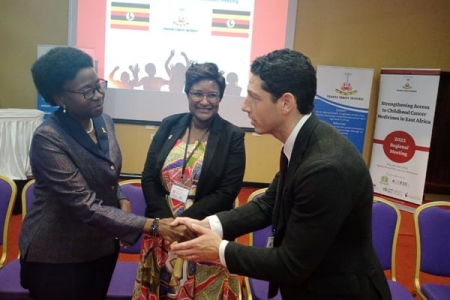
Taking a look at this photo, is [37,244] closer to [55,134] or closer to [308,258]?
[55,134]

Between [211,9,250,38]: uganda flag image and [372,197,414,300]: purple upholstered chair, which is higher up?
[211,9,250,38]: uganda flag image

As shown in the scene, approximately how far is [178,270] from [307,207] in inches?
43.3

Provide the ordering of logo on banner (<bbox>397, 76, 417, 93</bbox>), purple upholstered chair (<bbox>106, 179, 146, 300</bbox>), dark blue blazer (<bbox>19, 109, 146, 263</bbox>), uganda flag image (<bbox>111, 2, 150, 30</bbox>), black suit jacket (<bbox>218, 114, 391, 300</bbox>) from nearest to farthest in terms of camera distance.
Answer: black suit jacket (<bbox>218, 114, 391, 300</bbox>), dark blue blazer (<bbox>19, 109, 146, 263</bbox>), purple upholstered chair (<bbox>106, 179, 146, 300</bbox>), logo on banner (<bbox>397, 76, 417, 93</bbox>), uganda flag image (<bbox>111, 2, 150, 30</bbox>)

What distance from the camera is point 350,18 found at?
6.28 m

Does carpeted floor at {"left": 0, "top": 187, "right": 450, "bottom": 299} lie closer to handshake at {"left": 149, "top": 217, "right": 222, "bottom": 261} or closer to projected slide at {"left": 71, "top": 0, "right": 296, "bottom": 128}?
handshake at {"left": 149, "top": 217, "right": 222, "bottom": 261}

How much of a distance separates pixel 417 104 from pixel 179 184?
4.59m

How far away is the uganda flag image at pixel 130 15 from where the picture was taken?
229 inches

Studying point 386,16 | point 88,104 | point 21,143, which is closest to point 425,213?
point 88,104

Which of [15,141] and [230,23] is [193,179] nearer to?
[15,141]

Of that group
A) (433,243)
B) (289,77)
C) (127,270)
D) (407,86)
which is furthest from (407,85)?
(289,77)

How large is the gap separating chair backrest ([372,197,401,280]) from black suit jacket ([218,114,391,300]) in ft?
4.06

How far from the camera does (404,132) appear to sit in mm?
5762

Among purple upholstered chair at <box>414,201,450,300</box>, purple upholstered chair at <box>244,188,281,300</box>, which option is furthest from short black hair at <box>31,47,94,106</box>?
purple upholstered chair at <box>414,201,450,300</box>

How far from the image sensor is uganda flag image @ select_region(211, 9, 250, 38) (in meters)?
5.89
